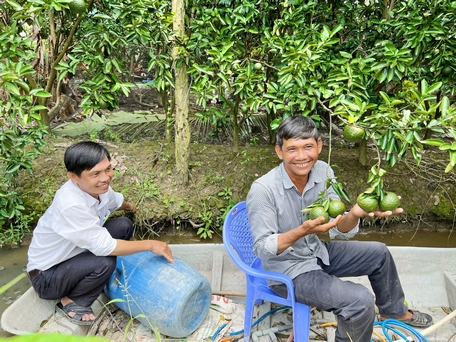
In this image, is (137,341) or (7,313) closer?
(7,313)

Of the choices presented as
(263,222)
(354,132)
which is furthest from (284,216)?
(354,132)

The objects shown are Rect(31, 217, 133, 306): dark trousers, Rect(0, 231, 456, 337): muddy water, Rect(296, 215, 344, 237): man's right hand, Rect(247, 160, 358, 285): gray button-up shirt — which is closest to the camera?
Rect(296, 215, 344, 237): man's right hand

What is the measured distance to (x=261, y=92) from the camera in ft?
9.16

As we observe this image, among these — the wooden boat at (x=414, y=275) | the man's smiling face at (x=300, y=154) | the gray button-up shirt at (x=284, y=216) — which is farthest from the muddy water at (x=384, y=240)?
the man's smiling face at (x=300, y=154)

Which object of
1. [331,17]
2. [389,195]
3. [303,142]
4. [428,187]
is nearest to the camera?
[389,195]

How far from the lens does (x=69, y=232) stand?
1.98 meters

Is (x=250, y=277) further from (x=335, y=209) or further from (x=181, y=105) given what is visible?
(x=181, y=105)

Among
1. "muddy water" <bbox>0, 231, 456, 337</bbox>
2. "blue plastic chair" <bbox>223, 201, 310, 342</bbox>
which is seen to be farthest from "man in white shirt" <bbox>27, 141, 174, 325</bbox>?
"muddy water" <bbox>0, 231, 456, 337</bbox>

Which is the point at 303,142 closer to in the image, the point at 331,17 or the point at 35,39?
the point at 331,17

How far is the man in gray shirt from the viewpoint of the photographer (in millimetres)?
1731

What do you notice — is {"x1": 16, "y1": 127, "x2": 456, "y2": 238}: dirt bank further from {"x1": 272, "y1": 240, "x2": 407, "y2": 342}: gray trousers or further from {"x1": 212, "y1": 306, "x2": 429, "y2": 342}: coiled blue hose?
{"x1": 272, "y1": 240, "x2": 407, "y2": 342}: gray trousers

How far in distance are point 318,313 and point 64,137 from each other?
10.2 feet

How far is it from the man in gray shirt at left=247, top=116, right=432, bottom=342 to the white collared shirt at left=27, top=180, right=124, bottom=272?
2.67ft

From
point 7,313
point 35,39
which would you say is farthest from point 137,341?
point 35,39
